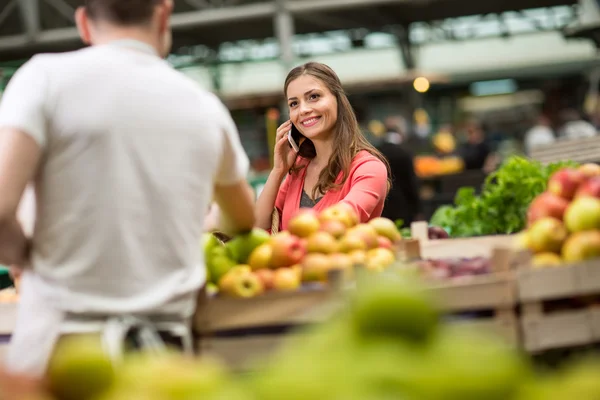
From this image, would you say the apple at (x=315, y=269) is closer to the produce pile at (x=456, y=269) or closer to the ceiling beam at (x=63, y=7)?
the produce pile at (x=456, y=269)

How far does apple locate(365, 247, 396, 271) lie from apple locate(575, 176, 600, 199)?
513mm

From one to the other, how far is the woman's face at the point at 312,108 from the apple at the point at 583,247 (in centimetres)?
162

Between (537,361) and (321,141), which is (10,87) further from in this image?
(321,141)

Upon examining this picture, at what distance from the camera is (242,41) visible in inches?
749

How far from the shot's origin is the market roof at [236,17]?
14.5m

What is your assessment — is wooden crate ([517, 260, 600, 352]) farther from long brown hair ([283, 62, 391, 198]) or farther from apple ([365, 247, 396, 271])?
long brown hair ([283, 62, 391, 198])

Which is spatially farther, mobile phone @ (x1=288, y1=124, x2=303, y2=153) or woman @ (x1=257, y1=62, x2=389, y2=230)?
mobile phone @ (x1=288, y1=124, x2=303, y2=153)

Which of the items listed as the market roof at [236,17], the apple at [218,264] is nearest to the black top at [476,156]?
the market roof at [236,17]

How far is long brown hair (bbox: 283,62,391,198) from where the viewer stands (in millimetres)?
3377

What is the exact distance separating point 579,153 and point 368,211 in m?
2.85

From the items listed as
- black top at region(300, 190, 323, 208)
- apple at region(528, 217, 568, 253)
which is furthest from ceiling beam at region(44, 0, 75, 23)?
apple at region(528, 217, 568, 253)

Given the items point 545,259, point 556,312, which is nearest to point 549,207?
point 545,259

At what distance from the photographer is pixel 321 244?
2.22m

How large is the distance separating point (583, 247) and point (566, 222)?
0.53 feet
